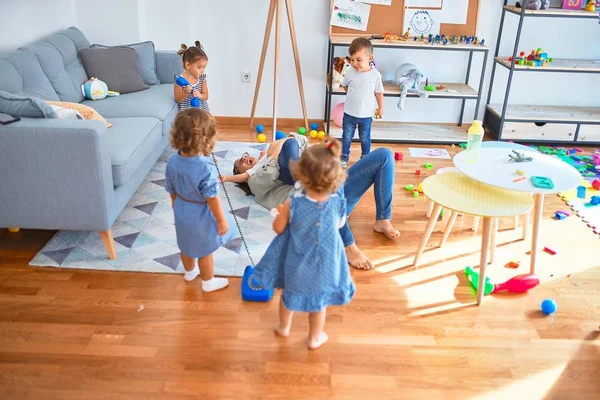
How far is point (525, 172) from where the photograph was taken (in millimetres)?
2824

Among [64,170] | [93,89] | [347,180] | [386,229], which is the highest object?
[93,89]

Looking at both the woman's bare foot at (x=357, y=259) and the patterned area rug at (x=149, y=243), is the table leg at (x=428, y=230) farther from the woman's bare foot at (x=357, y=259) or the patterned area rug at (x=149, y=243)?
the patterned area rug at (x=149, y=243)

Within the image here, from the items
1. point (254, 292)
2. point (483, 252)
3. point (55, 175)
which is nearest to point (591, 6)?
point (483, 252)

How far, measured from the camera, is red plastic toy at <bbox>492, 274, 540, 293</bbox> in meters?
2.79

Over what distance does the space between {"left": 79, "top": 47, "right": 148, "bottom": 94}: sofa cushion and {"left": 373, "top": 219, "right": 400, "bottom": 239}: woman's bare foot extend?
7.12 feet

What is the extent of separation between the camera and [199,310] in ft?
8.55

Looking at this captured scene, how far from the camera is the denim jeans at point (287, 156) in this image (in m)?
3.37

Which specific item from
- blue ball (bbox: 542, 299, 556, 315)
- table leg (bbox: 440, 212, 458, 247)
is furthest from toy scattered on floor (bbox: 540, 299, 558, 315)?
table leg (bbox: 440, 212, 458, 247)

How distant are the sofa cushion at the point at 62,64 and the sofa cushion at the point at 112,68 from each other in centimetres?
7

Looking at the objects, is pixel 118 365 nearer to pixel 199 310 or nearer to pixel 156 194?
pixel 199 310

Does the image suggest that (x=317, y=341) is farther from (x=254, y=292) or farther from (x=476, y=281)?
(x=476, y=281)

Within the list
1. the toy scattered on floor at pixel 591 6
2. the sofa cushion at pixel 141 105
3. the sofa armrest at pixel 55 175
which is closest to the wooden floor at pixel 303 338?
the sofa armrest at pixel 55 175

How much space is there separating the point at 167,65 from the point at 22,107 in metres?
1.88

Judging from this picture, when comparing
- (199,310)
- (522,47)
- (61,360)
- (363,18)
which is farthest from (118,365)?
(522,47)
